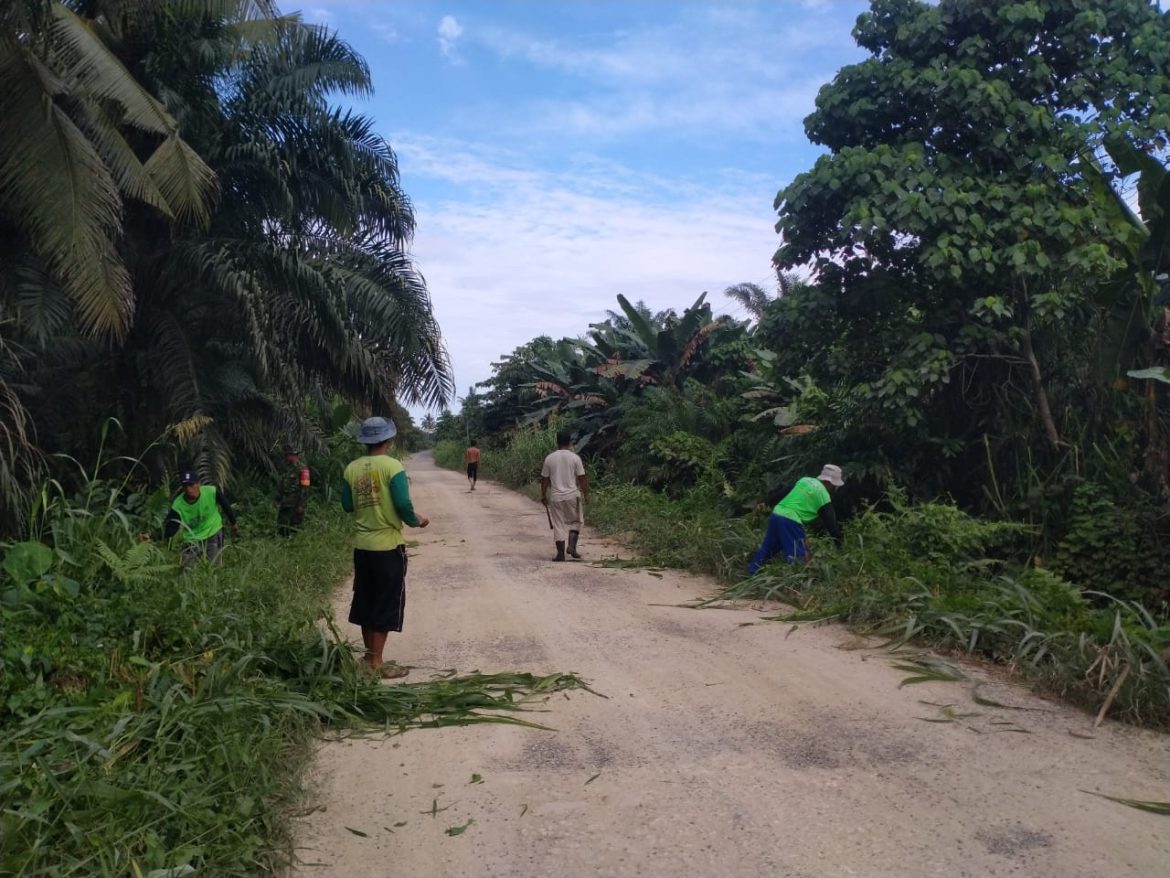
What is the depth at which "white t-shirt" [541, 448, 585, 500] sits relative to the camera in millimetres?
12184

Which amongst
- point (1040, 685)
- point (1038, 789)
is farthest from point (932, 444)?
point (1038, 789)

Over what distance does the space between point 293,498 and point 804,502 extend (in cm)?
722

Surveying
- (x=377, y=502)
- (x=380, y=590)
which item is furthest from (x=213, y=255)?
(x=380, y=590)

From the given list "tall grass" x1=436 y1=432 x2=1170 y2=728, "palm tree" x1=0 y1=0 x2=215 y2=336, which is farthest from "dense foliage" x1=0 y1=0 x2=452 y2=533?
"tall grass" x1=436 y1=432 x2=1170 y2=728

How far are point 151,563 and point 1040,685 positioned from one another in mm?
5680

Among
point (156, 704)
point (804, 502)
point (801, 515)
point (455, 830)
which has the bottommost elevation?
point (455, 830)

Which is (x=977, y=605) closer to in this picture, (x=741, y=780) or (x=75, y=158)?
(x=741, y=780)

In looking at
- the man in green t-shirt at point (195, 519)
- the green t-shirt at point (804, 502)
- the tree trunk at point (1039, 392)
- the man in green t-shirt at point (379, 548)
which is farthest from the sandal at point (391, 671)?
the tree trunk at point (1039, 392)

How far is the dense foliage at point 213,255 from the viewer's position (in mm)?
10055

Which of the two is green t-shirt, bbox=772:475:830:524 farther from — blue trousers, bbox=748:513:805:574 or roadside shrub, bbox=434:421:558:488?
roadside shrub, bbox=434:421:558:488

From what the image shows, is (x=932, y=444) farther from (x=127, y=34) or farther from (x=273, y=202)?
(x=127, y=34)

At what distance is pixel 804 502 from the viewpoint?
964 cm

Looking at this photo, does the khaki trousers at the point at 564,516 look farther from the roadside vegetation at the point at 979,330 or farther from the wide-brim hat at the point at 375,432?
the wide-brim hat at the point at 375,432

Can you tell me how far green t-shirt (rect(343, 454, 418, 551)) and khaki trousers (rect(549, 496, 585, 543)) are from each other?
5817mm
